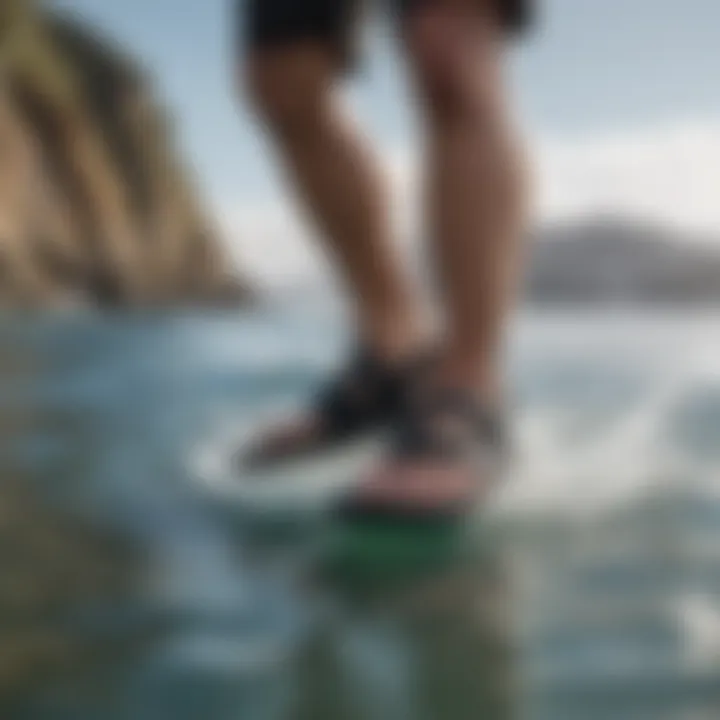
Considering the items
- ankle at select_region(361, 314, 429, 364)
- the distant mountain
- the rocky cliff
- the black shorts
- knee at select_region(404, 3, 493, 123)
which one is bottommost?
ankle at select_region(361, 314, 429, 364)

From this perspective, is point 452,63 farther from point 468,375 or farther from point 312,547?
point 312,547

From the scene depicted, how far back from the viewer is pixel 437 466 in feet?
2.14

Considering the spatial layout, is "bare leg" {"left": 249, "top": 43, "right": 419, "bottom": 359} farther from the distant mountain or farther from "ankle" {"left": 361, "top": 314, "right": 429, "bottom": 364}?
the distant mountain

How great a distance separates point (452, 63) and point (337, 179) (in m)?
0.12

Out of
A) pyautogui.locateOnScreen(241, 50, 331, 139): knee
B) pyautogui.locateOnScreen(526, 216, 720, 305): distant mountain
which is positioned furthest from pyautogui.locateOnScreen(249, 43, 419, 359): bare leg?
pyautogui.locateOnScreen(526, 216, 720, 305): distant mountain

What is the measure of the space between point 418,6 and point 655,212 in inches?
8.9

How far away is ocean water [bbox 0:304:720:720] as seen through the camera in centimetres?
46

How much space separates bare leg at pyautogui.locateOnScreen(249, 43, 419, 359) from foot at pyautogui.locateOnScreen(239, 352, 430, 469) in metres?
0.01

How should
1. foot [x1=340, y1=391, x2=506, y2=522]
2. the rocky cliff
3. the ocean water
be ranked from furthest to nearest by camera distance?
the rocky cliff → foot [x1=340, y1=391, x2=506, y2=522] → the ocean water

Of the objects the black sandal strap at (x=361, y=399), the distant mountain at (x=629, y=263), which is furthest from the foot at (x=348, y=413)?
the distant mountain at (x=629, y=263)

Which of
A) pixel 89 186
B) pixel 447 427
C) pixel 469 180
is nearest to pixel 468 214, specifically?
pixel 469 180

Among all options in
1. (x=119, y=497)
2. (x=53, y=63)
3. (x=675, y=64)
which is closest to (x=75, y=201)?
(x=53, y=63)

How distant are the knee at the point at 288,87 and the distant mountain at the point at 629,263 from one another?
0.55ft

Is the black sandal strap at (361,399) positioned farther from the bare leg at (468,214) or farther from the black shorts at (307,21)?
the black shorts at (307,21)
